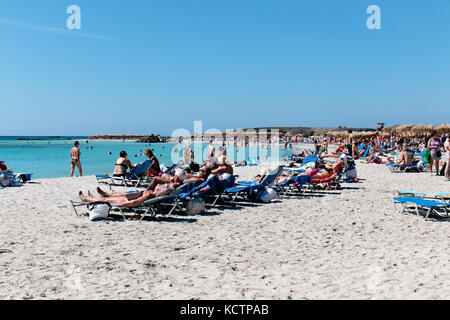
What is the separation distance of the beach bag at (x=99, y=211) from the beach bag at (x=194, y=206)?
4.07 feet

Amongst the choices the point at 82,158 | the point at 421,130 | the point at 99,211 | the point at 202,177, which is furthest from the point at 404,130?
the point at 99,211

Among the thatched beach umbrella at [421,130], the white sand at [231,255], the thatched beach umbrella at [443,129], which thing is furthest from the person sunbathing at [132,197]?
the thatched beach umbrella at [421,130]

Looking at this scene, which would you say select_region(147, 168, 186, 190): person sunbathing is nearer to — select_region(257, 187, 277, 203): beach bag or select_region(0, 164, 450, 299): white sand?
select_region(0, 164, 450, 299): white sand

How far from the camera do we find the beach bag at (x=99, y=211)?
18.9 ft

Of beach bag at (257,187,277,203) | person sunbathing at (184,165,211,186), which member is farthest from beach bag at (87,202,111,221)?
beach bag at (257,187,277,203)

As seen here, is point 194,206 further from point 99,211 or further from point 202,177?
point 99,211

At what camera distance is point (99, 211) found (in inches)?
Result: 228

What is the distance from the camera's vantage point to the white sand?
3.18m

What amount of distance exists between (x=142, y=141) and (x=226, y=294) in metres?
87.1

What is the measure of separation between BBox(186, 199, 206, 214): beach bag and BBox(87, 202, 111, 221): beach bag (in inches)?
48.8

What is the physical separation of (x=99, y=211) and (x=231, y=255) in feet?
8.44
